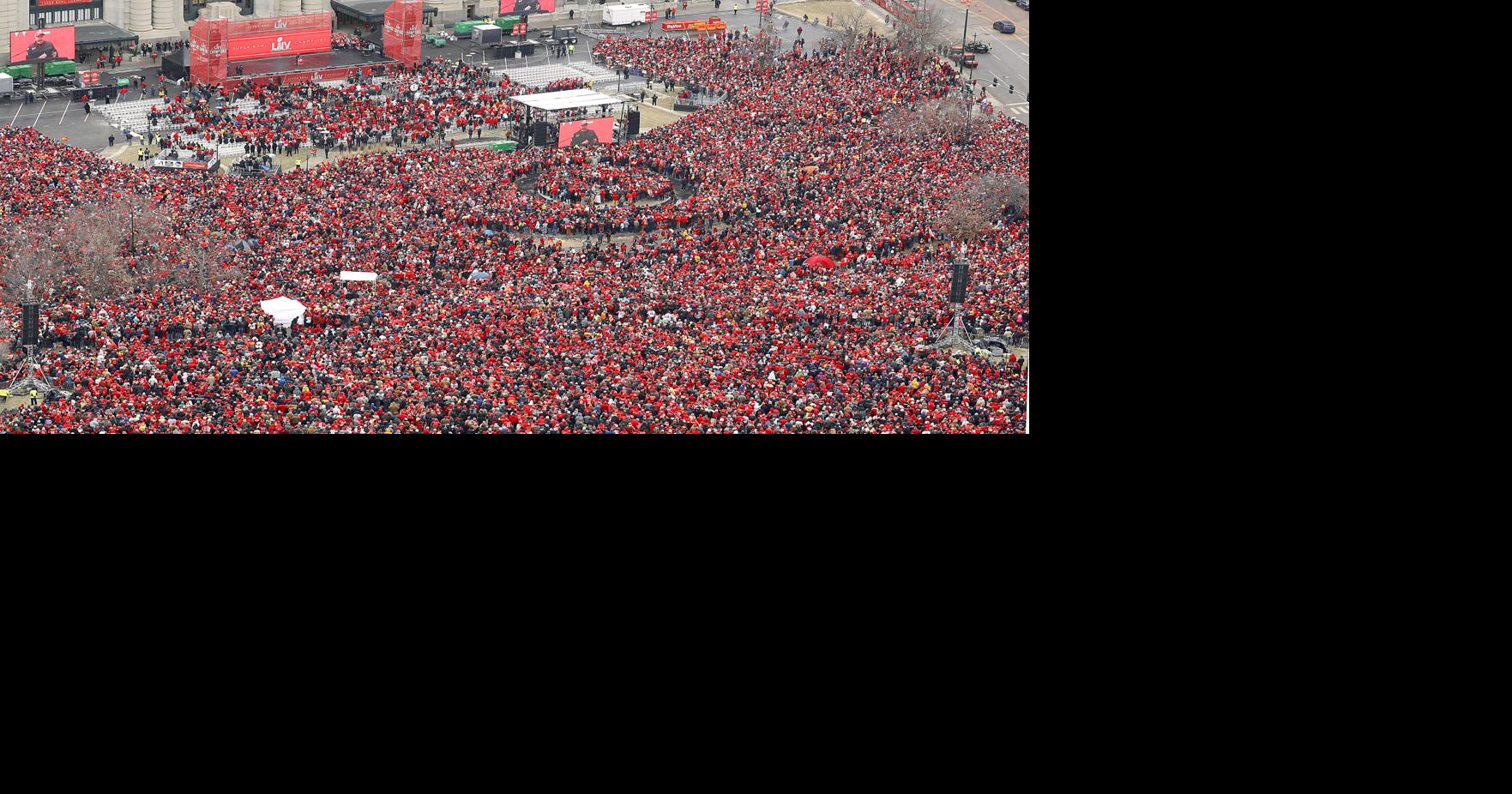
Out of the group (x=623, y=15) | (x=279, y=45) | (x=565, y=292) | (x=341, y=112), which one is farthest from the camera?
(x=623, y=15)

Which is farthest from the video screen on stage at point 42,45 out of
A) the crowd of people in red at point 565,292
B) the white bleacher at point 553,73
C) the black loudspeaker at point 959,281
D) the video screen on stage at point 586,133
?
the black loudspeaker at point 959,281

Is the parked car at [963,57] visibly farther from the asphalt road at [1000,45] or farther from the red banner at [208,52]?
the red banner at [208,52]

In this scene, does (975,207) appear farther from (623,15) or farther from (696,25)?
(623,15)

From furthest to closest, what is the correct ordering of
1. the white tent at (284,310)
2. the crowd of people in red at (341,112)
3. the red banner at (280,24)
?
the red banner at (280,24) < the crowd of people in red at (341,112) < the white tent at (284,310)

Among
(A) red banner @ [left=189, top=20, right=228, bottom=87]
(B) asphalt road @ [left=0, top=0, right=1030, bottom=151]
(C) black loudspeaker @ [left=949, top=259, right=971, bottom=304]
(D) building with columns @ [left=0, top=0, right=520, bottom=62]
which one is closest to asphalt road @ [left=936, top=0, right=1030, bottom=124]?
(B) asphalt road @ [left=0, top=0, right=1030, bottom=151]

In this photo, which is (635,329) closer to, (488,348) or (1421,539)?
(488,348)

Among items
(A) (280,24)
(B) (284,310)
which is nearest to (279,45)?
(A) (280,24)
